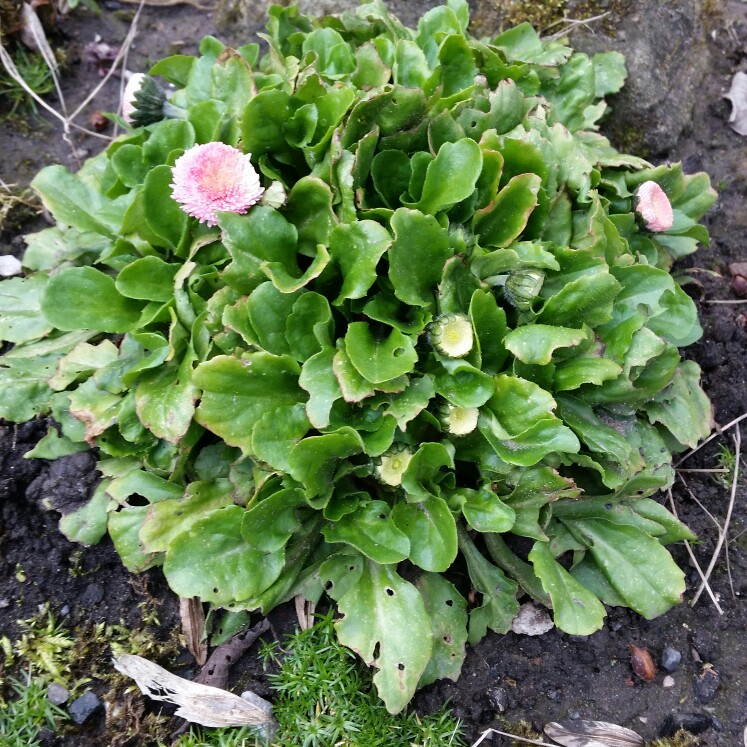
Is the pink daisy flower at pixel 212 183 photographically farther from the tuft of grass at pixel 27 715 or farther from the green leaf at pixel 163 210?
the tuft of grass at pixel 27 715

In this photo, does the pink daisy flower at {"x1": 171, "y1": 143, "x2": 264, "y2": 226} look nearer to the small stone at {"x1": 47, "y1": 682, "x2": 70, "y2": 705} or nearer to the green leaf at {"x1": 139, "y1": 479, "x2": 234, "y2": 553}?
the green leaf at {"x1": 139, "y1": 479, "x2": 234, "y2": 553}

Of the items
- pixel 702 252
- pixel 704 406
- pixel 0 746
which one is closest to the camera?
pixel 0 746

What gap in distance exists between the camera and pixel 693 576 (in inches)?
97.8

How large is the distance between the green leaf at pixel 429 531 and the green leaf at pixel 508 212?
901mm

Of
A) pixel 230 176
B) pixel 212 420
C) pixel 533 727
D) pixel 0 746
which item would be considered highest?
pixel 230 176

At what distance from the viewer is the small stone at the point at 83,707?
2.09 m

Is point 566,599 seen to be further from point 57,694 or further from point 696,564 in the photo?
point 57,694

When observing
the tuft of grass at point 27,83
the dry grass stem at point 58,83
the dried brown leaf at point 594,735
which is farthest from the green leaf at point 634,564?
the tuft of grass at point 27,83

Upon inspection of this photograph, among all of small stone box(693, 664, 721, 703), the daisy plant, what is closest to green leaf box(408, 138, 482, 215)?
the daisy plant

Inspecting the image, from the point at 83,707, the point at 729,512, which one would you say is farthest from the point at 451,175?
the point at 83,707

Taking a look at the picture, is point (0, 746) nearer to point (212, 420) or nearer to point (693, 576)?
point (212, 420)

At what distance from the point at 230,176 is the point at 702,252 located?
2220 millimetres

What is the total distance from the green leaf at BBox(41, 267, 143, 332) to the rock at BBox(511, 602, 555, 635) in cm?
167

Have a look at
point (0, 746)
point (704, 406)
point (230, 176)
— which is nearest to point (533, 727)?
point (704, 406)
